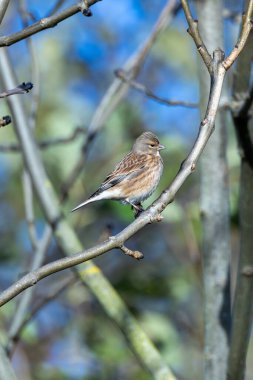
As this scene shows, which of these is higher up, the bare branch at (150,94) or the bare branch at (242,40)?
the bare branch at (242,40)

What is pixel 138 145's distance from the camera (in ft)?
12.5

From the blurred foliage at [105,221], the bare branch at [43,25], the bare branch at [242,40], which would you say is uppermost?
the bare branch at [43,25]

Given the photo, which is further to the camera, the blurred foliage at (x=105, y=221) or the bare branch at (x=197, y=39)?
the blurred foliage at (x=105, y=221)

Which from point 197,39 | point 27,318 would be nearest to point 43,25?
point 197,39

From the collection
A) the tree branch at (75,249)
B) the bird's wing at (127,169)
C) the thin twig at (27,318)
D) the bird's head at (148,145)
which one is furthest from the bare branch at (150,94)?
the thin twig at (27,318)

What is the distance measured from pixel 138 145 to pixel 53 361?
2.97m

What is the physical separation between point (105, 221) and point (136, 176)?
223cm

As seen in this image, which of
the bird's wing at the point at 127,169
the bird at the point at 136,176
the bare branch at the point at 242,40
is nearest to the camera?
the bare branch at the point at 242,40

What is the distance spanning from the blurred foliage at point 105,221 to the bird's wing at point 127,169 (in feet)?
0.74

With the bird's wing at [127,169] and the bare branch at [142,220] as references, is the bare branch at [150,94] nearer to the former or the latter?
the bird's wing at [127,169]

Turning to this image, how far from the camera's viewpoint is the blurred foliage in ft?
16.8

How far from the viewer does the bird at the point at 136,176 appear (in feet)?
11.8

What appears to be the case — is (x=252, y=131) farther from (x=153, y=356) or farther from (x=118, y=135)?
(x=118, y=135)

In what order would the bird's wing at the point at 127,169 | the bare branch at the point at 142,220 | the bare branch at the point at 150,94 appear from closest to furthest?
the bare branch at the point at 142,220, the bird's wing at the point at 127,169, the bare branch at the point at 150,94
